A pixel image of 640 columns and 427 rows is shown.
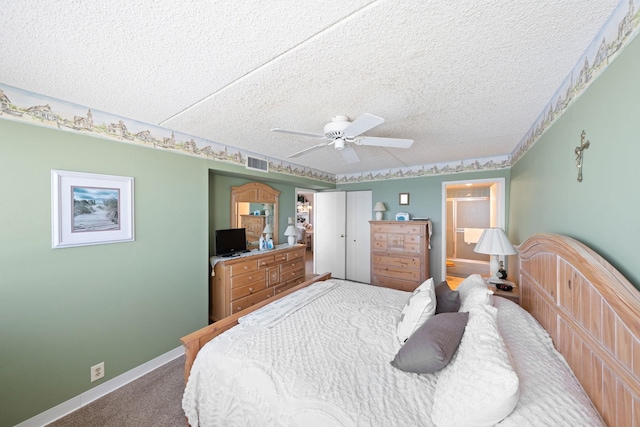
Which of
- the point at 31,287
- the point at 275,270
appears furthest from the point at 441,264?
the point at 31,287

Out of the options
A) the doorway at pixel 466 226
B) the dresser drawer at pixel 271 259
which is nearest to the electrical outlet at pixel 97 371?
the dresser drawer at pixel 271 259

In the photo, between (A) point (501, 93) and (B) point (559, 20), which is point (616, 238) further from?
(A) point (501, 93)

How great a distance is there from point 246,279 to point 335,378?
2.16m

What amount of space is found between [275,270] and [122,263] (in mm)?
1891

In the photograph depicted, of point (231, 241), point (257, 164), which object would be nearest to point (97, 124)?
point (257, 164)

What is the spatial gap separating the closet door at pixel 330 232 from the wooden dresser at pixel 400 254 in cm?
91

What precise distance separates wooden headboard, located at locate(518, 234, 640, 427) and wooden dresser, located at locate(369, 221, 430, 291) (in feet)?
7.63

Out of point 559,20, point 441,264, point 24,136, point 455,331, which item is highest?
point 559,20

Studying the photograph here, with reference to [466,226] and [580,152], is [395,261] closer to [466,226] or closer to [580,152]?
[580,152]

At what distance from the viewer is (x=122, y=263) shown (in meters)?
2.03

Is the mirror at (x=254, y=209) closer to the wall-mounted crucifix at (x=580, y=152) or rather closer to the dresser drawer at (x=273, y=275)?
the dresser drawer at (x=273, y=275)

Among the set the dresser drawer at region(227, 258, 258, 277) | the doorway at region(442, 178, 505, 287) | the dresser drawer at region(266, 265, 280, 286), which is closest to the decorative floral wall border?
the dresser drawer at region(227, 258, 258, 277)

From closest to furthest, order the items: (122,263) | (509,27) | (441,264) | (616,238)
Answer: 1. (616,238)
2. (509,27)
3. (122,263)
4. (441,264)

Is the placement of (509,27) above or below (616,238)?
above
